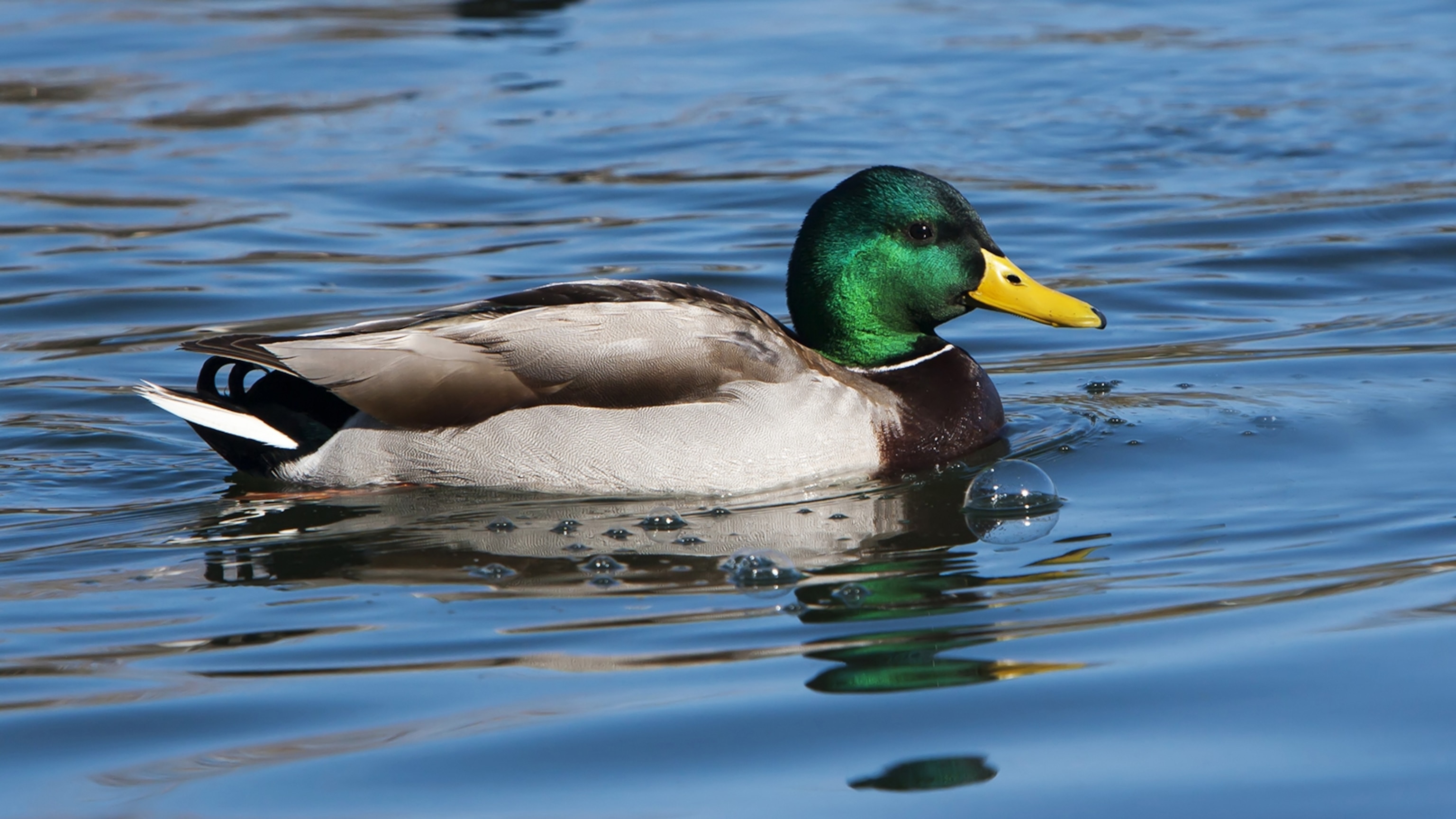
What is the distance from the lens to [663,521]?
559 cm

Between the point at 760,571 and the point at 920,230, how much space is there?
1718mm

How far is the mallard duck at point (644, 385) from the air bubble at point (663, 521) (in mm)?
148

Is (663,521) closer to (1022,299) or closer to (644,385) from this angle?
(644,385)

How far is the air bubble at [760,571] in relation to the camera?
4.90m

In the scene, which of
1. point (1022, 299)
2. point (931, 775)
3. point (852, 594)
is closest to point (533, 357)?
point (852, 594)

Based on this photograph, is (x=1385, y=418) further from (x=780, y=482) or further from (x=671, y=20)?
(x=671, y=20)

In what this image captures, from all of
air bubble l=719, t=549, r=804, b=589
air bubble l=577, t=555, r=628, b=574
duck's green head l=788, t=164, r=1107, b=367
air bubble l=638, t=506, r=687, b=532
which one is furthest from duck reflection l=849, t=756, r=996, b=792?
duck's green head l=788, t=164, r=1107, b=367

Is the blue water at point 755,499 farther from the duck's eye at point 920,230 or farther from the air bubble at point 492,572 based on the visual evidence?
the duck's eye at point 920,230

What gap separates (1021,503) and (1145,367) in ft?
6.66

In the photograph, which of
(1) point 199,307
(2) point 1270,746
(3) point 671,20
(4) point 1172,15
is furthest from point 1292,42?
(2) point 1270,746

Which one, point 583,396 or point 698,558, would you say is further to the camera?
point 583,396

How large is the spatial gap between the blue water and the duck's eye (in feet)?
2.84

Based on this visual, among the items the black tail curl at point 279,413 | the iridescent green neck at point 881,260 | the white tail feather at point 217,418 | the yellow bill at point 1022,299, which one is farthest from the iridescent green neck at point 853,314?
the white tail feather at point 217,418

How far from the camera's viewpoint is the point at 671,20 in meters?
15.9
